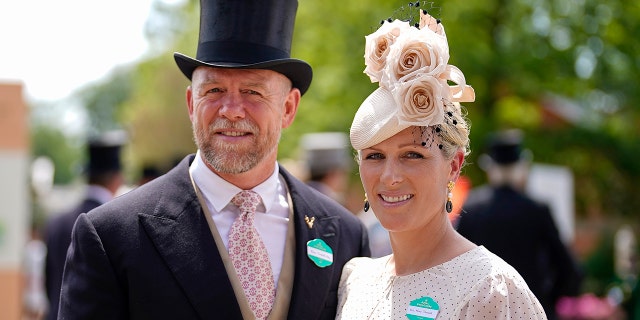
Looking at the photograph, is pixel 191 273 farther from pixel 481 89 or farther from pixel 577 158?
pixel 577 158

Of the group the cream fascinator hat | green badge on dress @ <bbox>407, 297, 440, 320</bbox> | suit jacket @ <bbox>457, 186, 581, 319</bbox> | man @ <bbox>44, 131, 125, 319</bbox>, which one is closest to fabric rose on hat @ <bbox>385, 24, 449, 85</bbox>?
the cream fascinator hat

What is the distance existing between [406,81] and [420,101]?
0.08 meters

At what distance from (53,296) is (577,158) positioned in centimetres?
1093

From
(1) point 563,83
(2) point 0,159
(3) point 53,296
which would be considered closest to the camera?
(3) point 53,296

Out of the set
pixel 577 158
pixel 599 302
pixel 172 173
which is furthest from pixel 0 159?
pixel 577 158

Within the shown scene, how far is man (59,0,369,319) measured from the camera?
126 inches

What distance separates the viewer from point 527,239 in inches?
277

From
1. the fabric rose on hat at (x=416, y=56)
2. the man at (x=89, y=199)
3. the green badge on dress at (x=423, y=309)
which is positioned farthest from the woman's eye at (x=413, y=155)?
the man at (x=89, y=199)

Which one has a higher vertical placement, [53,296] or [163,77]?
[53,296]

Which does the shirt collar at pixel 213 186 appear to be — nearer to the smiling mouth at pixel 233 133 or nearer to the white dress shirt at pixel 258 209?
the white dress shirt at pixel 258 209

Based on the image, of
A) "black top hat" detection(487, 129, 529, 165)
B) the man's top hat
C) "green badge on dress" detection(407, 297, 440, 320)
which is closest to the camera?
"green badge on dress" detection(407, 297, 440, 320)

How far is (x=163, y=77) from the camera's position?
31219 millimetres

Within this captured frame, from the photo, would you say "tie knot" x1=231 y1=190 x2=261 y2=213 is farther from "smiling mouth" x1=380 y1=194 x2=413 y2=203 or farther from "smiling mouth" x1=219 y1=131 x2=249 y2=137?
"smiling mouth" x1=380 y1=194 x2=413 y2=203

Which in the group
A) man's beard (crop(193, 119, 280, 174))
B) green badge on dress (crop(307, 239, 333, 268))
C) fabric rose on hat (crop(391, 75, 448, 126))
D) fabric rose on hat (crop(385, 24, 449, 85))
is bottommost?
green badge on dress (crop(307, 239, 333, 268))
